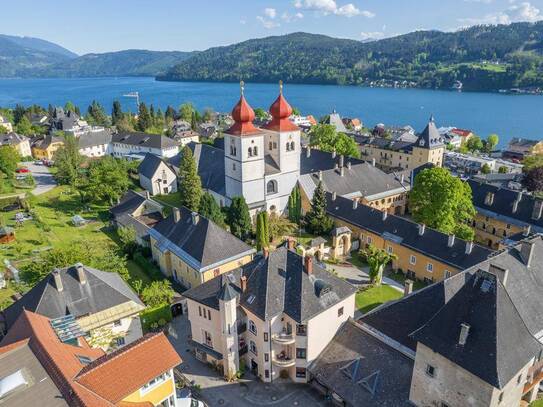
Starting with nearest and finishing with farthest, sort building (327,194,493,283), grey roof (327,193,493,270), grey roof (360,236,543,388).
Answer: grey roof (360,236,543,388)
grey roof (327,193,493,270)
building (327,194,493,283)

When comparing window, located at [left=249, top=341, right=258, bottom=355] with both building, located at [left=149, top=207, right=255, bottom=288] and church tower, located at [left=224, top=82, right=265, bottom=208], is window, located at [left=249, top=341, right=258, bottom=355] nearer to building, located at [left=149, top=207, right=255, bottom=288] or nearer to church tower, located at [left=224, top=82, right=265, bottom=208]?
building, located at [left=149, top=207, right=255, bottom=288]

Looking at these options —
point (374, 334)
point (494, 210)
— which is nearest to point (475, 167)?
point (494, 210)

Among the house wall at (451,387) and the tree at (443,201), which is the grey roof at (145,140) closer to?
the tree at (443,201)

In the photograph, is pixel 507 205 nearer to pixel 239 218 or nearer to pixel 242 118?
pixel 239 218

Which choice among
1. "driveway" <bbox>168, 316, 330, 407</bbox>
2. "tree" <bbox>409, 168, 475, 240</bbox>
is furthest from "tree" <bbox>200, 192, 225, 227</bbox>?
"tree" <bbox>409, 168, 475, 240</bbox>

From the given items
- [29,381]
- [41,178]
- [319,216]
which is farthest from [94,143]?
[29,381]

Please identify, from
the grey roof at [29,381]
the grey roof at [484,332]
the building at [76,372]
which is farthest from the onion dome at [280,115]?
the grey roof at [29,381]
